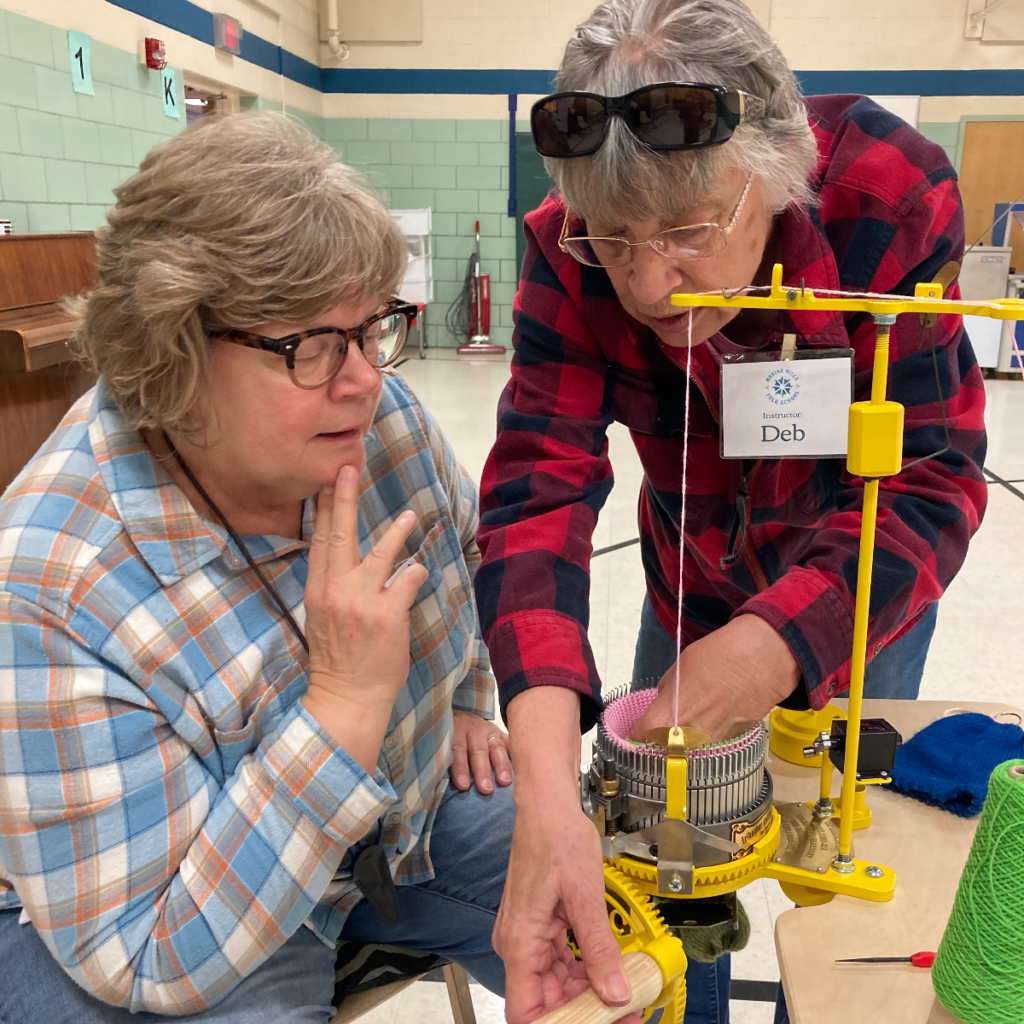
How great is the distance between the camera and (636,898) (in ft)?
2.76

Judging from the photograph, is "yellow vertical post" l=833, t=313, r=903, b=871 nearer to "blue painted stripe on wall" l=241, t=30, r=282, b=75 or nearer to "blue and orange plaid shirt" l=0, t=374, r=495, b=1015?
"blue and orange plaid shirt" l=0, t=374, r=495, b=1015

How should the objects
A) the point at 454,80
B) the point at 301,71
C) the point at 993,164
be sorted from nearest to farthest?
the point at 301,71
the point at 993,164
the point at 454,80

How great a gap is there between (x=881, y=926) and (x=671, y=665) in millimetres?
675

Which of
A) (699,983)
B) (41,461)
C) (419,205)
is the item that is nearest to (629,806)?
(699,983)

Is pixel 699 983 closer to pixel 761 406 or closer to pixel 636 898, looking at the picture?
pixel 636 898

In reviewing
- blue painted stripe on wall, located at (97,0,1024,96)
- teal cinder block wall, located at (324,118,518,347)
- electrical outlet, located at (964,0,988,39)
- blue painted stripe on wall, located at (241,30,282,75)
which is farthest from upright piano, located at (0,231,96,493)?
electrical outlet, located at (964,0,988,39)

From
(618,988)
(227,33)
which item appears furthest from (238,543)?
(227,33)

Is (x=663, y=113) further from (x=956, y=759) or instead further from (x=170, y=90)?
(x=170, y=90)

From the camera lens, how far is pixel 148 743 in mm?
954

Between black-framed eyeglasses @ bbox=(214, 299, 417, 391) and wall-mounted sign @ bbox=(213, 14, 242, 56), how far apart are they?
243 inches

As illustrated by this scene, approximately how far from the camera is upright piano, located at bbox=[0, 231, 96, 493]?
9.58 ft

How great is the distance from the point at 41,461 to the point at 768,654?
79 centimetres

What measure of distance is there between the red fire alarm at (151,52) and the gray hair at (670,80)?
513 cm

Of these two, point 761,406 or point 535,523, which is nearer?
point 761,406
